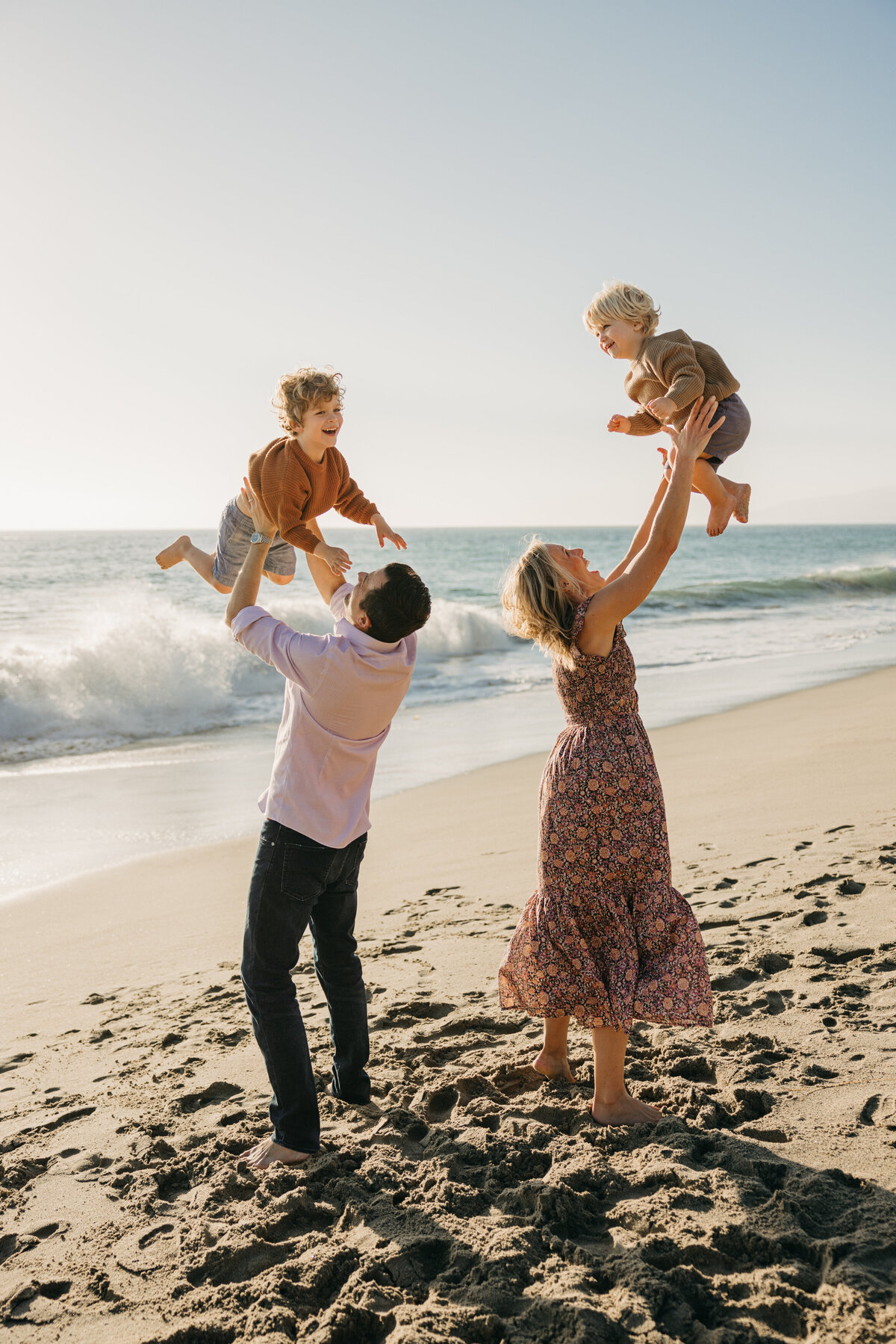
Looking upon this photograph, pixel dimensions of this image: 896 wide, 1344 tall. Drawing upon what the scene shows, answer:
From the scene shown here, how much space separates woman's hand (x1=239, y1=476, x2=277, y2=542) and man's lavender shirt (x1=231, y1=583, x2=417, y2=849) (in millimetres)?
285

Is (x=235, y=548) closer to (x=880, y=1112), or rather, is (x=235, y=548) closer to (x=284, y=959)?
(x=284, y=959)

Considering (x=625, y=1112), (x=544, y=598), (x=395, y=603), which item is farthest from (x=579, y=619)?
(x=625, y=1112)

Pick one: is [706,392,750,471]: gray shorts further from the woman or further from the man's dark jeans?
the man's dark jeans

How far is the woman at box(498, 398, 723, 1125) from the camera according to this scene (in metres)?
2.88

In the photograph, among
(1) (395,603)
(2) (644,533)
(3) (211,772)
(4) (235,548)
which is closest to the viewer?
(1) (395,603)

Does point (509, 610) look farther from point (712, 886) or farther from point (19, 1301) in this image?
point (712, 886)

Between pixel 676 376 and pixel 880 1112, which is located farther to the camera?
pixel 676 376

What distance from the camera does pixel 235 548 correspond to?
354 cm

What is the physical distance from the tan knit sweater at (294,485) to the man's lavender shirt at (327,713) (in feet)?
1.59

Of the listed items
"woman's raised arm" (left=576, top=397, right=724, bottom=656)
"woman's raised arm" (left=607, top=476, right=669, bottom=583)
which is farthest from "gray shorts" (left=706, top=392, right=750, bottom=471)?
"woman's raised arm" (left=576, top=397, right=724, bottom=656)

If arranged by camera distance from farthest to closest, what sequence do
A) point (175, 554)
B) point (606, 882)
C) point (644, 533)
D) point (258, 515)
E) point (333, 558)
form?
1. point (175, 554)
2. point (644, 533)
3. point (333, 558)
4. point (258, 515)
5. point (606, 882)

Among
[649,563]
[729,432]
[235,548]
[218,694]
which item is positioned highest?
[729,432]

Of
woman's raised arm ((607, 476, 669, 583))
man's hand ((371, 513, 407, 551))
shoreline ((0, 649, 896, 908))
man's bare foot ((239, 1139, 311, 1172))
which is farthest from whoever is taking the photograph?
shoreline ((0, 649, 896, 908))

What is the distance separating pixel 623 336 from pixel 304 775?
195 centimetres
